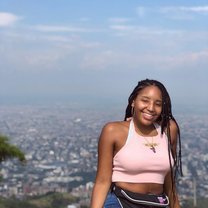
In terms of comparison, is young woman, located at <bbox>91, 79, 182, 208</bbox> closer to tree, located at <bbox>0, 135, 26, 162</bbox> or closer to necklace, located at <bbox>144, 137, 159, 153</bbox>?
necklace, located at <bbox>144, 137, 159, 153</bbox>

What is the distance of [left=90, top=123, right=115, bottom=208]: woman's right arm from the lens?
10.1ft

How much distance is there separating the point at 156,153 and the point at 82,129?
142 feet

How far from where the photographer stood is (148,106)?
10.3ft

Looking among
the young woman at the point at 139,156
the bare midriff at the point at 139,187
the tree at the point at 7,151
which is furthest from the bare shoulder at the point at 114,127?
the tree at the point at 7,151

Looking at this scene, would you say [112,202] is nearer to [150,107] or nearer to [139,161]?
[139,161]

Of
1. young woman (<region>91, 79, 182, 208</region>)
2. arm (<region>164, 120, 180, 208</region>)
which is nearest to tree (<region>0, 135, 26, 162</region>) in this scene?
arm (<region>164, 120, 180, 208</region>)

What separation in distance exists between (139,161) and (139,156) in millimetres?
25

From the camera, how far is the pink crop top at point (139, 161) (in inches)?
121

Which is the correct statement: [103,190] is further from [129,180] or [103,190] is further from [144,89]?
[144,89]

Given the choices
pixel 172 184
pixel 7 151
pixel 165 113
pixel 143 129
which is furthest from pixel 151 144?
pixel 7 151

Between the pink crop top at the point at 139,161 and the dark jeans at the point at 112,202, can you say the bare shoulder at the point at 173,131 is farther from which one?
the dark jeans at the point at 112,202

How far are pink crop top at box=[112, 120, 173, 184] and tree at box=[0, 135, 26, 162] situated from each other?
8.59 m

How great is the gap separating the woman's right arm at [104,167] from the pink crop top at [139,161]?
3cm

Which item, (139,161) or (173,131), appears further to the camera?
(173,131)
